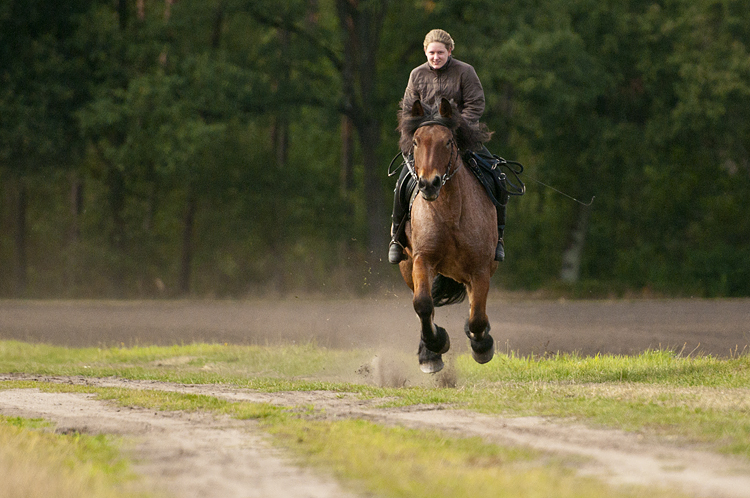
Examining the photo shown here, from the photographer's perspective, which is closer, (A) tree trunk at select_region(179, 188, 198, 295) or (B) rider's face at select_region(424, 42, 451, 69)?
(B) rider's face at select_region(424, 42, 451, 69)

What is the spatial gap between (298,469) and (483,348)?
5946mm

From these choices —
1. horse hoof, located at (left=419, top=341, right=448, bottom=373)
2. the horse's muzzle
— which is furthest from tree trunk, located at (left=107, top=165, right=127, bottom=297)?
the horse's muzzle

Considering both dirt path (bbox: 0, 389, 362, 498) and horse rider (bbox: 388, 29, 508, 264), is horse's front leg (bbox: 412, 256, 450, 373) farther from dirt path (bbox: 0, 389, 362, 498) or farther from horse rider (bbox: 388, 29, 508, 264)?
dirt path (bbox: 0, 389, 362, 498)

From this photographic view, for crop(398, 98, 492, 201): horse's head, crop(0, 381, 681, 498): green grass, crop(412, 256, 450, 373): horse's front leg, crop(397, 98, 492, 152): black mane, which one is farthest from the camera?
crop(412, 256, 450, 373): horse's front leg

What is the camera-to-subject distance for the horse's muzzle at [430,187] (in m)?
10.2

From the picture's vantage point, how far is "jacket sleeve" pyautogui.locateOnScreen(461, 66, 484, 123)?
11.5 meters

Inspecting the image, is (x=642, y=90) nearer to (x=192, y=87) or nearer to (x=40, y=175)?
(x=192, y=87)

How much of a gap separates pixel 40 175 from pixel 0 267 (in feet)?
33.4

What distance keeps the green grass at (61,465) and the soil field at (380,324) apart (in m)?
8.03

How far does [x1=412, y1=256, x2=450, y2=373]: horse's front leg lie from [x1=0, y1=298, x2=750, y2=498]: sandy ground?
4.46 feet

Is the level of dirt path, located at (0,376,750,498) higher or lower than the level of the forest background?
lower

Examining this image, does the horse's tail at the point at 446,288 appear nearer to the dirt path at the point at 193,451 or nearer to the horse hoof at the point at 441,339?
the horse hoof at the point at 441,339

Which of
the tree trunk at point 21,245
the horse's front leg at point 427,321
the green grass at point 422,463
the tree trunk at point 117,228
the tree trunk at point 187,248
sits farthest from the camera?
the tree trunk at point 21,245

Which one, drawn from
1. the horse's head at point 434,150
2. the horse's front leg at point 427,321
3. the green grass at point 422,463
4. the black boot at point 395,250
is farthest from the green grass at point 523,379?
the horse's head at point 434,150
